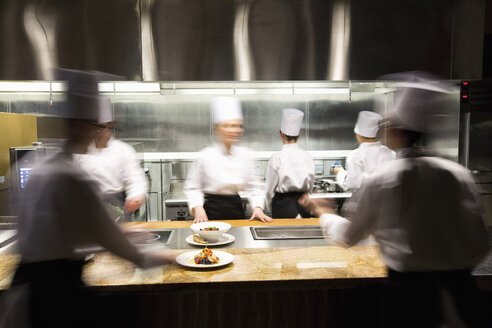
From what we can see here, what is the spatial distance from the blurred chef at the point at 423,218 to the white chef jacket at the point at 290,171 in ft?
7.01

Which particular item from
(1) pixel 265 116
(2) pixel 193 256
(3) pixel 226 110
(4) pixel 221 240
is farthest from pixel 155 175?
(2) pixel 193 256

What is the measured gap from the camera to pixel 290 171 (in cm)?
375

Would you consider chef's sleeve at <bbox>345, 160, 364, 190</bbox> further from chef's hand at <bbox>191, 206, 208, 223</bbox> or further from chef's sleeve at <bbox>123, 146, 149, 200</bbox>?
chef's sleeve at <bbox>123, 146, 149, 200</bbox>

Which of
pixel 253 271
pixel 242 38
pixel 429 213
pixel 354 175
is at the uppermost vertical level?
pixel 242 38

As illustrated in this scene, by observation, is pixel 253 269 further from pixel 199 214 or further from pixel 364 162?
pixel 364 162

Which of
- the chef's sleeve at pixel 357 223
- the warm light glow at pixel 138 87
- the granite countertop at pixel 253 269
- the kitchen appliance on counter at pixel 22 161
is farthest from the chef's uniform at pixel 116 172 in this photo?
the chef's sleeve at pixel 357 223

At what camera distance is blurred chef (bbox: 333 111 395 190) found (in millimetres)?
4191

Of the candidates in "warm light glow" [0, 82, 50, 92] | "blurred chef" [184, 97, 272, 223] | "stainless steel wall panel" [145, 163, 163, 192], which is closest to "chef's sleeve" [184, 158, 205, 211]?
"blurred chef" [184, 97, 272, 223]

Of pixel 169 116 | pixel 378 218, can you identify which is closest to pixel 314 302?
pixel 378 218

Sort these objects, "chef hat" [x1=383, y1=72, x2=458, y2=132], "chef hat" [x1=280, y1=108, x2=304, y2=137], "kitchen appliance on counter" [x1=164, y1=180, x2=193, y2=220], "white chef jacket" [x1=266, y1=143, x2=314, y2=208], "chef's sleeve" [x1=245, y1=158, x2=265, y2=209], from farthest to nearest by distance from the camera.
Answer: "kitchen appliance on counter" [x1=164, y1=180, x2=193, y2=220], "chef hat" [x1=280, y1=108, x2=304, y2=137], "white chef jacket" [x1=266, y1=143, x2=314, y2=208], "chef's sleeve" [x1=245, y1=158, x2=265, y2=209], "chef hat" [x1=383, y1=72, x2=458, y2=132]

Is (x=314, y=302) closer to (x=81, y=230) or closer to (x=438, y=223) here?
(x=438, y=223)

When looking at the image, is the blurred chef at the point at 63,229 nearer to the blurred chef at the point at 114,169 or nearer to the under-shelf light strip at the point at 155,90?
the blurred chef at the point at 114,169

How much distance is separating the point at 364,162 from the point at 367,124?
0.48 meters

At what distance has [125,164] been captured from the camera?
3561 millimetres
